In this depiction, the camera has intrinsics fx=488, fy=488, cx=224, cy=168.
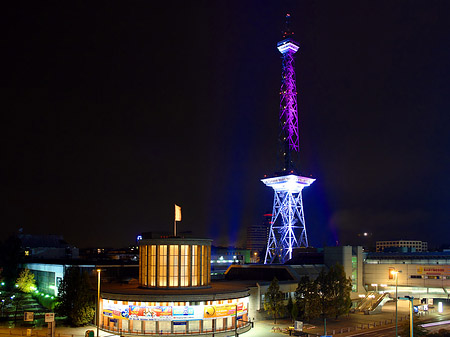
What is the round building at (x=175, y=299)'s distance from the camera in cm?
6278

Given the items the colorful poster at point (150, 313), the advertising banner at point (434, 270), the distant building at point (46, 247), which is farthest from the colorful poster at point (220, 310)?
the distant building at point (46, 247)

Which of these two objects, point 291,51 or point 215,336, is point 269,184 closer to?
point 291,51

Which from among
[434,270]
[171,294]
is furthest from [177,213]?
[434,270]

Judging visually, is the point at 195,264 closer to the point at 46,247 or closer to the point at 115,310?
the point at 115,310

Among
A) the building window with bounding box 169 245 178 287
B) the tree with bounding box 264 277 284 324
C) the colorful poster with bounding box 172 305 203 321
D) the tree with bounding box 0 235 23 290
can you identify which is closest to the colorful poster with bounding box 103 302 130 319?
the colorful poster with bounding box 172 305 203 321

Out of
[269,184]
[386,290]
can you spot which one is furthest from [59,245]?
[386,290]

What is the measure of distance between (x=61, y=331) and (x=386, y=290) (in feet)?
219

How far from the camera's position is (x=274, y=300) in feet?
248

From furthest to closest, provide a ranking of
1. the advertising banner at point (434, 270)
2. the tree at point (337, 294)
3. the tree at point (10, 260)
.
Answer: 1. the tree at point (10, 260)
2. the advertising banner at point (434, 270)
3. the tree at point (337, 294)

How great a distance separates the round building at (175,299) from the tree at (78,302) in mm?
3823

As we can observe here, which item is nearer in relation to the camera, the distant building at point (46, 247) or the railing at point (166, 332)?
the railing at point (166, 332)

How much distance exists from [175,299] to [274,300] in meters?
19.4

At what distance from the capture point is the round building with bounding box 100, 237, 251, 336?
6278 centimetres

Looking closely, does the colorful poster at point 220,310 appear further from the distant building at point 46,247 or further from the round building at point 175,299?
the distant building at point 46,247
